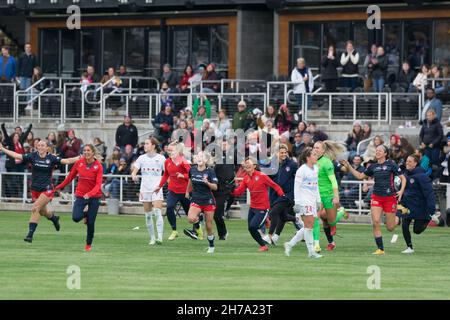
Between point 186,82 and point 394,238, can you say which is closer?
point 394,238

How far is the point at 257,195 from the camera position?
25.1 metres

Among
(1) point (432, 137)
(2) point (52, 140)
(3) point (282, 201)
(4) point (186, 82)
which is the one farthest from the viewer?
(4) point (186, 82)

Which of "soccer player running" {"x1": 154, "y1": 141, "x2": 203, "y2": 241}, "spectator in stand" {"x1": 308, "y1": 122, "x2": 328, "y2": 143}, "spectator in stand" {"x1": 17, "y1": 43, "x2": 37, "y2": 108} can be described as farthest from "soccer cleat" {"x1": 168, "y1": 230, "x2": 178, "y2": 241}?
"spectator in stand" {"x1": 17, "y1": 43, "x2": 37, "y2": 108}

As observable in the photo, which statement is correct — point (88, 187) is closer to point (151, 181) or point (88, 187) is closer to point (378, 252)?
point (151, 181)

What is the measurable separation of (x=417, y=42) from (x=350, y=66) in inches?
157

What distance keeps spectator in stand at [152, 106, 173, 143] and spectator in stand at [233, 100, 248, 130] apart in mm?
2319

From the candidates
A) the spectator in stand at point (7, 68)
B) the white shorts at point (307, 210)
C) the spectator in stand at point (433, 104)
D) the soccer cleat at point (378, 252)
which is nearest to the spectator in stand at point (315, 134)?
the spectator in stand at point (433, 104)

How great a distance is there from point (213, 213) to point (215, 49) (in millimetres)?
20407

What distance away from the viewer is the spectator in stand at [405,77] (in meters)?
37.2

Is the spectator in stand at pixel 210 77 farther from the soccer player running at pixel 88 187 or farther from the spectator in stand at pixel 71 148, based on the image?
the soccer player running at pixel 88 187

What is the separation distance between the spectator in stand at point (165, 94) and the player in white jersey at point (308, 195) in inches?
639

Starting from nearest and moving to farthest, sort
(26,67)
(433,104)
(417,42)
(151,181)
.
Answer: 1. (151,181)
2. (433,104)
3. (417,42)
4. (26,67)

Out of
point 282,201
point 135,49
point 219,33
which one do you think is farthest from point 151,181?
point 135,49

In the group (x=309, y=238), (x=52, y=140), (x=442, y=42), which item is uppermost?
(x=442, y=42)
